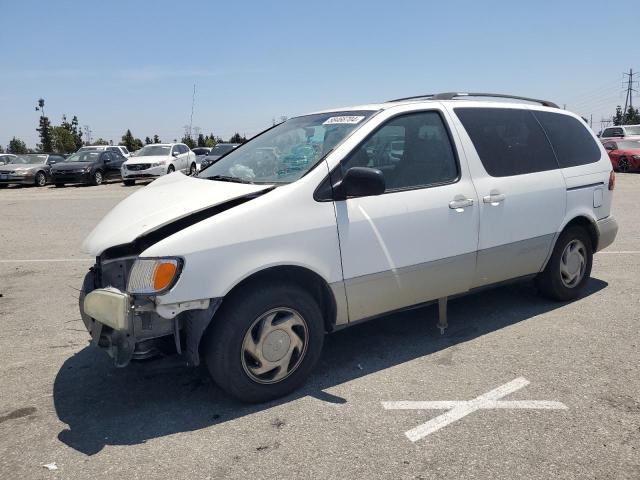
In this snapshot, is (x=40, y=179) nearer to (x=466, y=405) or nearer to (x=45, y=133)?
(x=466, y=405)

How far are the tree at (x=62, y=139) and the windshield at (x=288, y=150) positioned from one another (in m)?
67.1

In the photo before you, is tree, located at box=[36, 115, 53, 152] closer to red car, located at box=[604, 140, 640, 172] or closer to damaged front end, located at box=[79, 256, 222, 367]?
red car, located at box=[604, 140, 640, 172]

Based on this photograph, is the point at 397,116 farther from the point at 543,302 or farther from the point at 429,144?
the point at 543,302

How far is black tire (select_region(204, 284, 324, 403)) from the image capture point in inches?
119

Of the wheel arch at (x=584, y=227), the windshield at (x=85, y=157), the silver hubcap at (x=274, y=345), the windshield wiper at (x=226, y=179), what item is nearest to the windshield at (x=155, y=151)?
the windshield at (x=85, y=157)

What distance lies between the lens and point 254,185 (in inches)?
134

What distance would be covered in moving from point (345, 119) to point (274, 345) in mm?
1675

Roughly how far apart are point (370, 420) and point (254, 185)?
1579 mm

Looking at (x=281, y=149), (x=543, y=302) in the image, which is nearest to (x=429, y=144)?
(x=281, y=149)

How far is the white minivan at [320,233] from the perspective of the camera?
2.97 metres

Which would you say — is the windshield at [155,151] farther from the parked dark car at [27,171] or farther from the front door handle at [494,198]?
the front door handle at [494,198]

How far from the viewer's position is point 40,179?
23.3 meters

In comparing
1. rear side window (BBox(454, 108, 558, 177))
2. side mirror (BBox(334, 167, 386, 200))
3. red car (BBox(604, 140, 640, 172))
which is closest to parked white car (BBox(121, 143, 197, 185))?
red car (BBox(604, 140, 640, 172))

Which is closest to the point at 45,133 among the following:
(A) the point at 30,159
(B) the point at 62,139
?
(B) the point at 62,139
